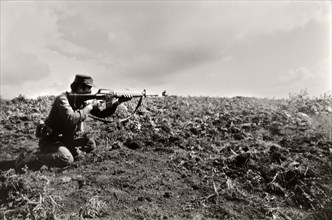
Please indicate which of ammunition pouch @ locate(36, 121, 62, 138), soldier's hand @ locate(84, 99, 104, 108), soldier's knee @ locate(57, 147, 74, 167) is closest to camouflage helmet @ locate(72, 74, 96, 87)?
soldier's hand @ locate(84, 99, 104, 108)

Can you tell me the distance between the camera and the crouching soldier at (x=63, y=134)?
4539mm

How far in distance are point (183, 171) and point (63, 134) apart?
194 cm

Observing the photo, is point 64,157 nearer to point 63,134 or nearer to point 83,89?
point 63,134

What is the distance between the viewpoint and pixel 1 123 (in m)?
6.20

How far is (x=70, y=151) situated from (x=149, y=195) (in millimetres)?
1820

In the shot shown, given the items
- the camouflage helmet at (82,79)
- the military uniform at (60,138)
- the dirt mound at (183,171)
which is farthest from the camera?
the camouflage helmet at (82,79)

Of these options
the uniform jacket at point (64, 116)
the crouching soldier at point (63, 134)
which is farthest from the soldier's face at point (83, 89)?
the uniform jacket at point (64, 116)

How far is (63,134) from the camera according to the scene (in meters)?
5.00

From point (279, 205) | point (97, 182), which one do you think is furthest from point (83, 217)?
point (279, 205)

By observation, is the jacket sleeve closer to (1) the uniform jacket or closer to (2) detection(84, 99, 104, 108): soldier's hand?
(1) the uniform jacket

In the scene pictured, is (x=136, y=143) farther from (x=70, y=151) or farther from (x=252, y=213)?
(x=252, y=213)

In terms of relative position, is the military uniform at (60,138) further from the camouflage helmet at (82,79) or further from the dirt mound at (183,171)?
the dirt mound at (183,171)

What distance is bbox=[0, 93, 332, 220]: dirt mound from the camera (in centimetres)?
366

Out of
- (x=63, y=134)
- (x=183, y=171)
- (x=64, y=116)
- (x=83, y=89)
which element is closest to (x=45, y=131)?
(x=63, y=134)
